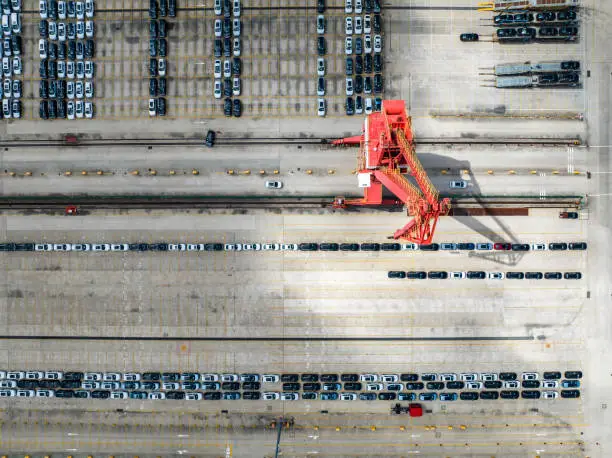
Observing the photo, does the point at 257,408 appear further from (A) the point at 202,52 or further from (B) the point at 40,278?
(A) the point at 202,52

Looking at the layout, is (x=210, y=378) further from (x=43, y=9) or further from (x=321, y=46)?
(x=43, y=9)

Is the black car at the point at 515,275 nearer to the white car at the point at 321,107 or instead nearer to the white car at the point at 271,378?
the white car at the point at 321,107

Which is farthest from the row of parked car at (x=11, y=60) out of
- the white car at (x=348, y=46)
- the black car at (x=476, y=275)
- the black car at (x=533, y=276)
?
the black car at (x=533, y=276)

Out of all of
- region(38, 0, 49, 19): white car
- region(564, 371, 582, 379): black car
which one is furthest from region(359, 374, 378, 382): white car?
region(38, 0, 49, 19): white car

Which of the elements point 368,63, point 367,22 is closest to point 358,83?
point 368,63

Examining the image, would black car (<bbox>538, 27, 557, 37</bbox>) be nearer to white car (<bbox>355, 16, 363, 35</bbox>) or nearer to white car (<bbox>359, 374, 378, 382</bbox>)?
white car (<bbox>355, 16, 363, 35</bbox>)

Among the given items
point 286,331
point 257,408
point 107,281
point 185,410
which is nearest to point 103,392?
point 185,410
